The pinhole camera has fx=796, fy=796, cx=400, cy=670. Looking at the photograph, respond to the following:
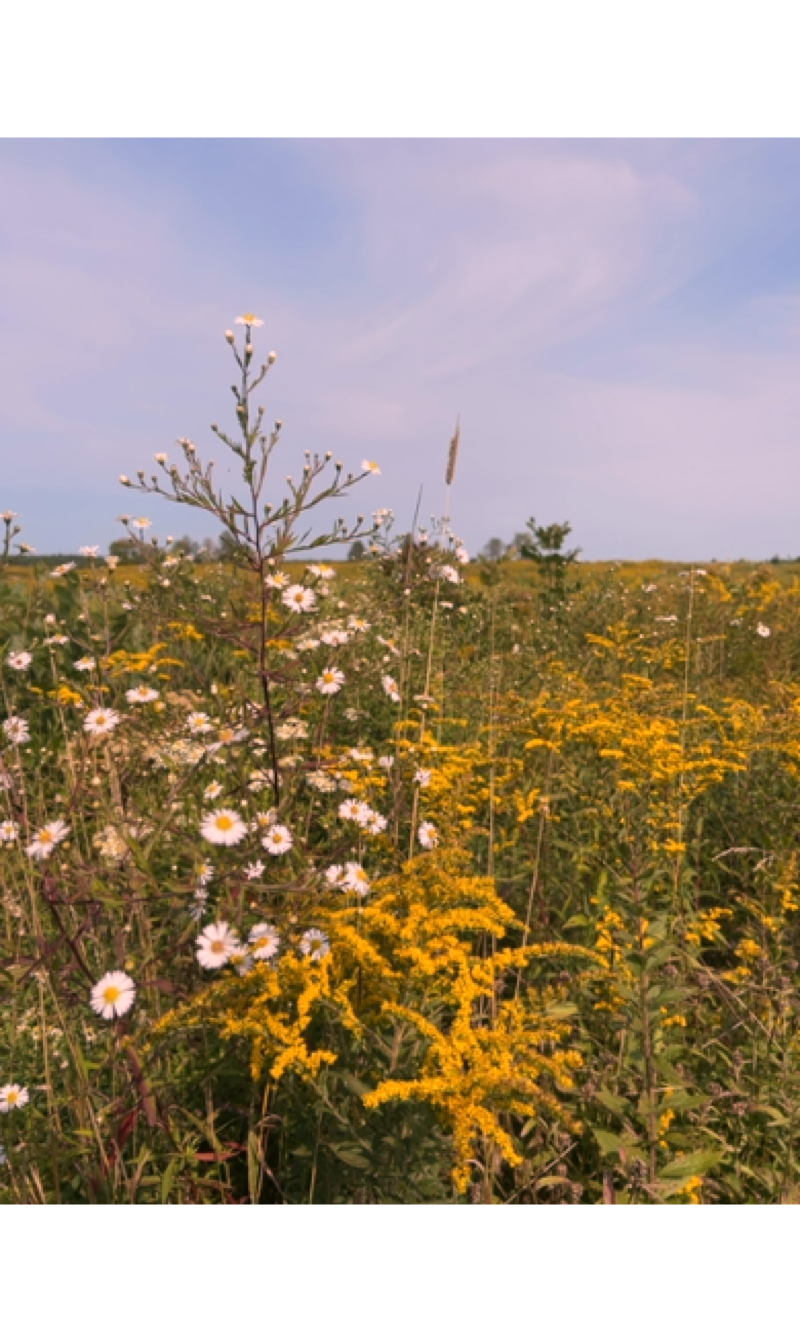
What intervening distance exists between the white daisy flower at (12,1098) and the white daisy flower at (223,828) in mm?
805

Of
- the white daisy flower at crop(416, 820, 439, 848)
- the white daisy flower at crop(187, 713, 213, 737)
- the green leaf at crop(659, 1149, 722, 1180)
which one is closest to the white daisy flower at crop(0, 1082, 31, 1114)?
the white daisy flower at crop(187, 713, 213, 737)

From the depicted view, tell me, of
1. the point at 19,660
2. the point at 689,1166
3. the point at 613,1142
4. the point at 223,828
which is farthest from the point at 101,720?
the point at 689,1166

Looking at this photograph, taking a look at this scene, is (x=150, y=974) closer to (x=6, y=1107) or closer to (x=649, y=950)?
(x=6, y=1107)

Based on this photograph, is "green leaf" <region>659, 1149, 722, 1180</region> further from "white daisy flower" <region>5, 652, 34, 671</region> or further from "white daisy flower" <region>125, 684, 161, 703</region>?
"white daisy flower" <region>5, 652, 34, 671</region>

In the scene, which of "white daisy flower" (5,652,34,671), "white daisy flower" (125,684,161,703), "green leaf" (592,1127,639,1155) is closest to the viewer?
"green leaf" (592,1127,639,1155)

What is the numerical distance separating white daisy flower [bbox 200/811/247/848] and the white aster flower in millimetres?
309

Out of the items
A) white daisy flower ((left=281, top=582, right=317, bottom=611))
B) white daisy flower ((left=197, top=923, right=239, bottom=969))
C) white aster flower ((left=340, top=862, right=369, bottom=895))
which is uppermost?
white daisy flower ((left=281, top=582, right=317, bottom=611))

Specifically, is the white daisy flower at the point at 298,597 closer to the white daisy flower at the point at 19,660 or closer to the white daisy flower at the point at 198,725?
the white daisy flower at the point at 198,725

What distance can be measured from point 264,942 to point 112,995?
0.37 meters

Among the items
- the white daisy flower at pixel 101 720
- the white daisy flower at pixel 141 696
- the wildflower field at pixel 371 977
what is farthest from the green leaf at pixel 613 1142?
the white daisy flower at pixel 141 696

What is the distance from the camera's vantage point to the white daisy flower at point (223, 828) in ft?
6.85

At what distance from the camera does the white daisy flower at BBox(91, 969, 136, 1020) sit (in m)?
1.82
